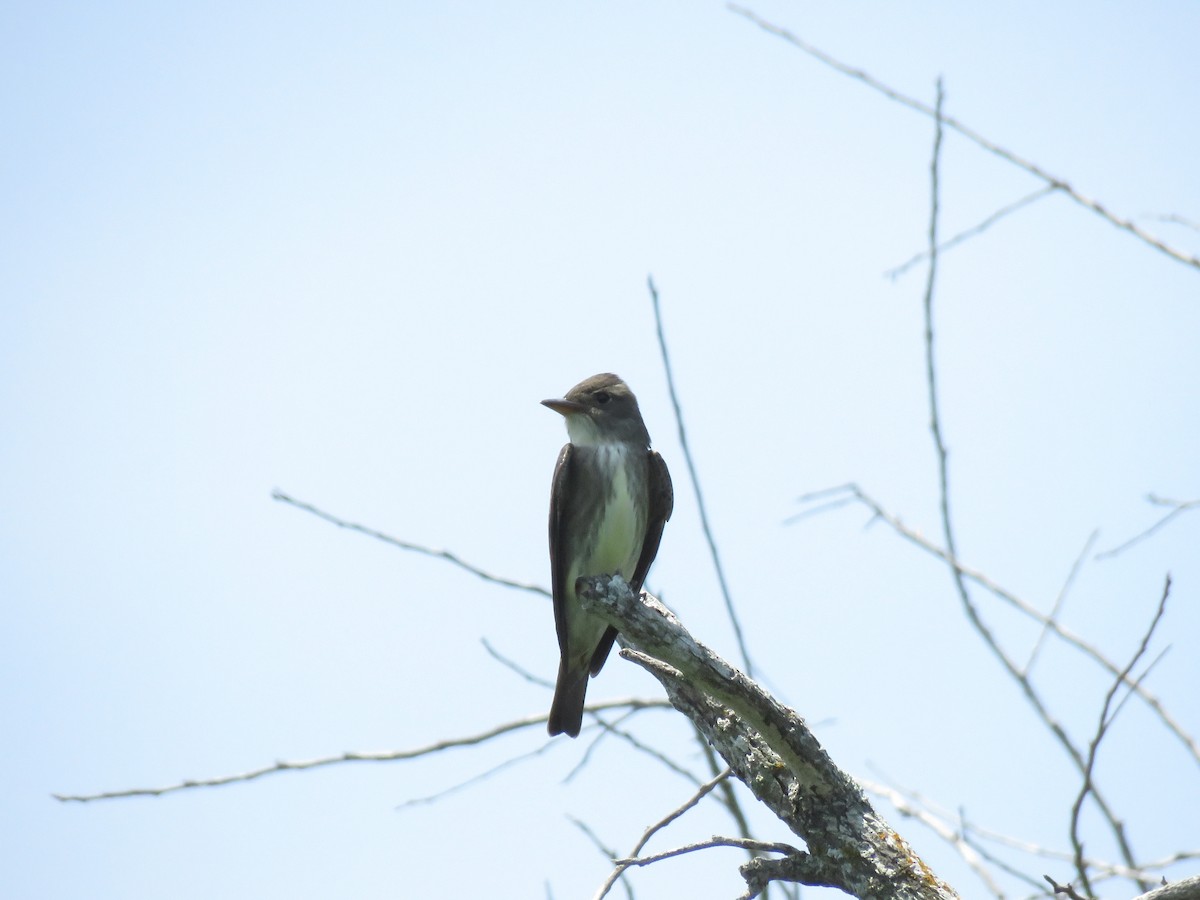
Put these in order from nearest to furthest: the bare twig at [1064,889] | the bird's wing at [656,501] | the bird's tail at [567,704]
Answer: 1. the bare twig at [1064,889]
2. the bird's tail at [567,704]
3. the bird's wing at [656,501]

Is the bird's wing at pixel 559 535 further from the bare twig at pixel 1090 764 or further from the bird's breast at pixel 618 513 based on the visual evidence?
the bare twig at pixel 1090 764

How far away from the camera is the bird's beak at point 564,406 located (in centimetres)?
689

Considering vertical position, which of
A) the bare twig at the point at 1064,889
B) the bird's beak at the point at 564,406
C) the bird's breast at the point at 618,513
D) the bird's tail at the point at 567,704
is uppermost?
the bird's beak at the point at 564,406

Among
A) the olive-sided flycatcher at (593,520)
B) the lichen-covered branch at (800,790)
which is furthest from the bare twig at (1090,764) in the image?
the olive-sided flycatcher at (593,520)

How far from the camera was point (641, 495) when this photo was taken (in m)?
6.70

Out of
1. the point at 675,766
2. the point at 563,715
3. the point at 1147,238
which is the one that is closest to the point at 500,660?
the point at 563,715

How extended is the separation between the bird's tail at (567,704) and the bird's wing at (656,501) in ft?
2.12

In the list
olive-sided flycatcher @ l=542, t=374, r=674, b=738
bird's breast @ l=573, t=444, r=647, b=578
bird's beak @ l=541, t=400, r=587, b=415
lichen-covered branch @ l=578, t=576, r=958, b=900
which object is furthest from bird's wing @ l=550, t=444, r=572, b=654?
lichen-covered branch @ l=578, t=576, r=958, b=900

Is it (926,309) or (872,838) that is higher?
(926,309)

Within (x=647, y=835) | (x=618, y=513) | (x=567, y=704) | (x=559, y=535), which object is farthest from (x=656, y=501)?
(x=647, y=835)

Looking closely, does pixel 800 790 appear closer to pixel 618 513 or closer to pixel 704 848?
pixel 704 848

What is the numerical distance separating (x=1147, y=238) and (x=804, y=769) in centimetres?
303

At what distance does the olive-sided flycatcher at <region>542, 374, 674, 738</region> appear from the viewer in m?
6.50

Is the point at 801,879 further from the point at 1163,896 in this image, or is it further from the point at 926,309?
the point at 926,309
